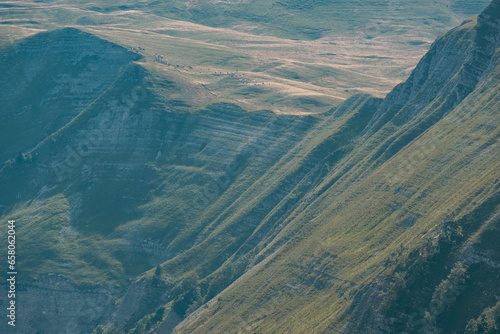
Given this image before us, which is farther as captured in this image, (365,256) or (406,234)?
(365,256)

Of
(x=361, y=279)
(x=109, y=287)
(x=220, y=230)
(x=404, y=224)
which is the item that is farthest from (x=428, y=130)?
(x=109, y=287)

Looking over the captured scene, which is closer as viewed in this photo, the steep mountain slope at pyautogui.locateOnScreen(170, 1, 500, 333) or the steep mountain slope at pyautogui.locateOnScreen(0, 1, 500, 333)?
the steep mountain slope at pyautogui.locateOnScreen(170, 1, 500, 333)

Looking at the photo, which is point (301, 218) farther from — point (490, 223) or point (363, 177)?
point (490, 223)

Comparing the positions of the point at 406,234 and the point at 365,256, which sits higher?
the point at 406,234

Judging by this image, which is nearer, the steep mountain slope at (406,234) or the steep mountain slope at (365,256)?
the steep mountain slope at (406,234)

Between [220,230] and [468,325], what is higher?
[468,325]

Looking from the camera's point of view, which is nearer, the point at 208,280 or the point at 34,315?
the point at 208,280

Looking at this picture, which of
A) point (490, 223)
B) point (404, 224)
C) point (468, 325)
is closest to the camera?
point (468, 325)

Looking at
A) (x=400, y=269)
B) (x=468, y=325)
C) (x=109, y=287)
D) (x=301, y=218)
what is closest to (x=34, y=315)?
(x=109, y=287)

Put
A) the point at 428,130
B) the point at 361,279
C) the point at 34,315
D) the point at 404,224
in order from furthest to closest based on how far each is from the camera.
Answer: the point at 34,315
the point at 428,130
the point at 404,224
the point at 361,279

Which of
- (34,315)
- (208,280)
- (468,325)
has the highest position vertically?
(468,325)
